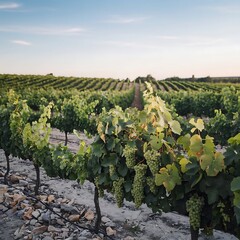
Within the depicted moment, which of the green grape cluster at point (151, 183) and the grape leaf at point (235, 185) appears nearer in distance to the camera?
the grape leaf at point (235, 185)

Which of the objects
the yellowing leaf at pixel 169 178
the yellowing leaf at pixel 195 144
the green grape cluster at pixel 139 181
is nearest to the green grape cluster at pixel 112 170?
the green grape cluster at pixel 139 181

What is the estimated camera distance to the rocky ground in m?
5.62

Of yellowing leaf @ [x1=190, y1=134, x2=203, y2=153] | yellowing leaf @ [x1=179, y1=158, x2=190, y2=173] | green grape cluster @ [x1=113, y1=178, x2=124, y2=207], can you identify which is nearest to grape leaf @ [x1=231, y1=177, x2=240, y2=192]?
yellowing leaf @ [x1=190, y1=134, x2=203, y2=153]

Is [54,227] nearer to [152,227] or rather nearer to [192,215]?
[152,227]

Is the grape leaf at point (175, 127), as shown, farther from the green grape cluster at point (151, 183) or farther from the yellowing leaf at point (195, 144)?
the green grape cluster at point (151, 183)

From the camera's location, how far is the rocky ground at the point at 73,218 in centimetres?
562

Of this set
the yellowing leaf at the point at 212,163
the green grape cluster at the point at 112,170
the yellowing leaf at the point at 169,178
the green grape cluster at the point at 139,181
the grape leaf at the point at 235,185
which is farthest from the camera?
the green grape cluster at the point at 112,170

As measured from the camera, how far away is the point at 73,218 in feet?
19.8

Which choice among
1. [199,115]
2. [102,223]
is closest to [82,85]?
[199,115]

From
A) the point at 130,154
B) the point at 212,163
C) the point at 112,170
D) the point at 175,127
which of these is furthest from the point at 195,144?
the point at 112,170

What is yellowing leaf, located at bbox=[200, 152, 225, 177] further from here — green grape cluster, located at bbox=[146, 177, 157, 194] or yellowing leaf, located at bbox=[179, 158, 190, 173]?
green grape cluster, located at bbox=[146, 177, 157, 194]

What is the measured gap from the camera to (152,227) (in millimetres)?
5902

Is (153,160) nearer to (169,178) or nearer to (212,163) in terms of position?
(169,178)

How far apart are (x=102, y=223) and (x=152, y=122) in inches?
114
